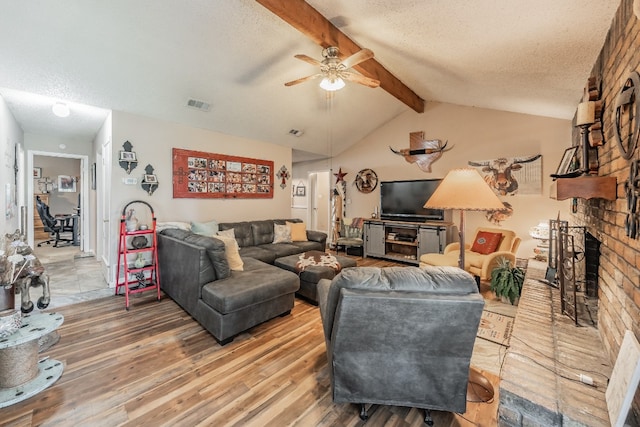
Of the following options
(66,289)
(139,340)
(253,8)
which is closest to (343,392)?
(139,340)

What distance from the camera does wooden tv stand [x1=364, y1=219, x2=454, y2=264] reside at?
4863 mm

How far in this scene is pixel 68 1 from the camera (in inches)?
84.4

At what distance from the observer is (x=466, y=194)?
2.00 meters

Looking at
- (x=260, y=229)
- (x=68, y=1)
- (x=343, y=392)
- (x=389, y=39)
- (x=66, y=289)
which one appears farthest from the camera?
(x=260, y=229)

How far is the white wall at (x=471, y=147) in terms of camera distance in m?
4.21

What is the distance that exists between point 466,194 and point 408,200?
3561 mm

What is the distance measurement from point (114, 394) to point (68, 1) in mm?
2950

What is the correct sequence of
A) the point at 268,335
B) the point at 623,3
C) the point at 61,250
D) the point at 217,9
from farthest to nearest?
the point at 61,250
the point at 268,335
the point at 217,9
the point at 623,3

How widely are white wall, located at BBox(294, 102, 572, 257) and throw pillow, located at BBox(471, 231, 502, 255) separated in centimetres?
77

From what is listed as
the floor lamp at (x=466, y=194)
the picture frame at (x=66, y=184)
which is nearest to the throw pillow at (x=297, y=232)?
the floor lamp at (x=466, y=194)

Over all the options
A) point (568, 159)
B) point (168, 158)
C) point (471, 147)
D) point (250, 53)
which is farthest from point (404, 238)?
point (168, 158)

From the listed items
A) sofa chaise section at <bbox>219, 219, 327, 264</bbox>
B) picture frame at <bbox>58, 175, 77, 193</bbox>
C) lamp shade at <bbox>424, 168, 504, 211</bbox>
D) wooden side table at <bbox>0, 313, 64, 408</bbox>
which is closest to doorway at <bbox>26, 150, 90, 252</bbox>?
picture frame at <bbox>58, 175, 77, 193</bbox>

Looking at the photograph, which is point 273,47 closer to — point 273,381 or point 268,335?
point 268,335

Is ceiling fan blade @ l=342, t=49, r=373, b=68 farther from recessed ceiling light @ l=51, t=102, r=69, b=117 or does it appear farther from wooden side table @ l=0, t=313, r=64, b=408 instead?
recessed ceiling light @ l=51, t=102, r=69, b=117
